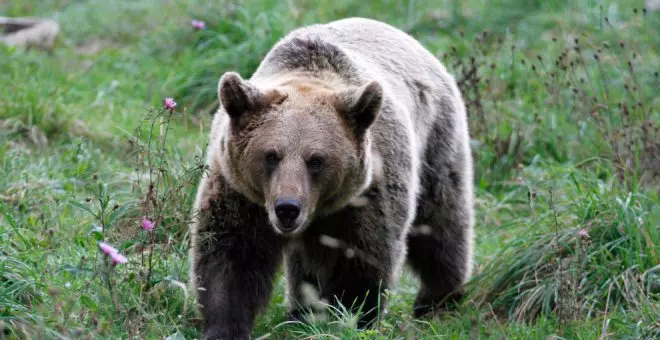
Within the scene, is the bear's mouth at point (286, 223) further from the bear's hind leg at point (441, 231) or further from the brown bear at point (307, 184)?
the bear's hind leg at point (441, 231)

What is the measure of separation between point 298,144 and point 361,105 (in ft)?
1.23

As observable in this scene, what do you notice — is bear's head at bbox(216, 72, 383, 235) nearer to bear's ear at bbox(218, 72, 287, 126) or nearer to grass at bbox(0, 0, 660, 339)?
bear's ear at bbox(218, 72, 287, 126)

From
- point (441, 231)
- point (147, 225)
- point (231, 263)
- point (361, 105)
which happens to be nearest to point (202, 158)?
point (231, 263)

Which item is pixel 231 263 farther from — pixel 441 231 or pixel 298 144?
pixel 441 231

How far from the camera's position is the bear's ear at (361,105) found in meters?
5.15

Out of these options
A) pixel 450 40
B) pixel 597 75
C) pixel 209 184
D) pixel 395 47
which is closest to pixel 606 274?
pixel 395 47

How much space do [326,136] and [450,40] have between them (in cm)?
608

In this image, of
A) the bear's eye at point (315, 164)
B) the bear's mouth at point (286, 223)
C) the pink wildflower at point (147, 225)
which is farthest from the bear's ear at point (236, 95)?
the pink wildflower at point (147, 225)

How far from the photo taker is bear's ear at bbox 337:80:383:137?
5148mm

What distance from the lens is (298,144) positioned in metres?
5.06

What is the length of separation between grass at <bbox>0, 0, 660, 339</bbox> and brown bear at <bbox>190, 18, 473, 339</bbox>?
0.71 feet

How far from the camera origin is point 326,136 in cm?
516

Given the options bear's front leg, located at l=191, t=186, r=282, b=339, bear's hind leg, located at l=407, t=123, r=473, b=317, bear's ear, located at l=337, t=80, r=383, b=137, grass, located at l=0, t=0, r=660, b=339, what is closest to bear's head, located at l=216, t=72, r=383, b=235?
bear's ear, located at l=337, t=80, r=383, b=137

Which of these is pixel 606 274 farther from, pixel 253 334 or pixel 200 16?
pixel 200 16
